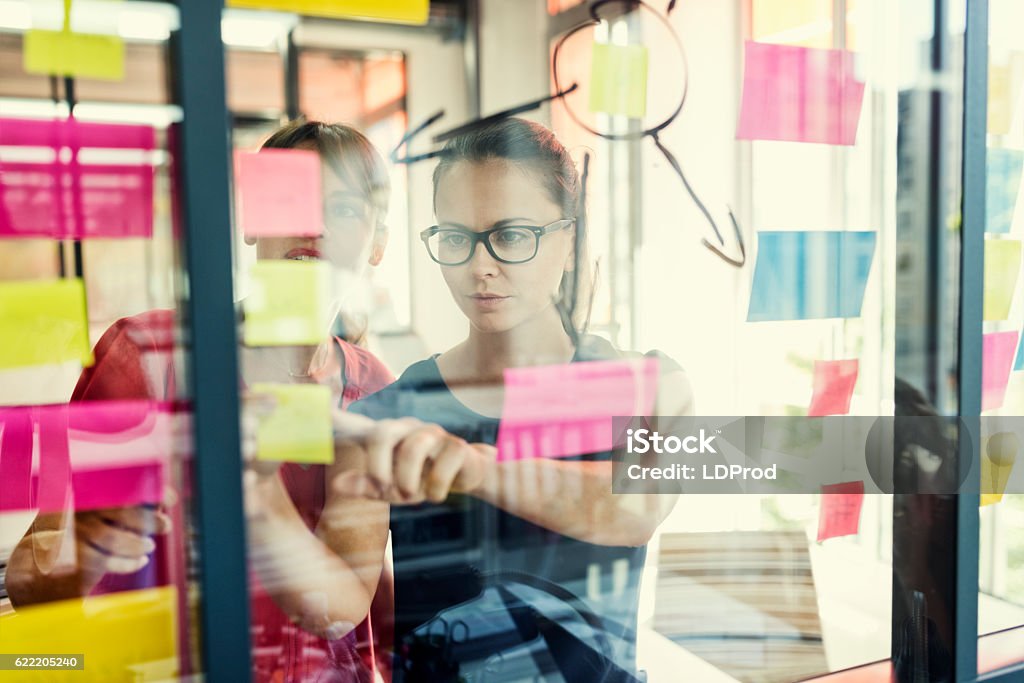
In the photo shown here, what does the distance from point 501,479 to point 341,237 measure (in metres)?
0.50

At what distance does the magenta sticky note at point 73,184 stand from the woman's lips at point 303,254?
21 cm

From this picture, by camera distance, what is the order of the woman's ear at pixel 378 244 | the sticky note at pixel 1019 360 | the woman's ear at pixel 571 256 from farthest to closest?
the sticky note at pixel 1019 360
the woman's ear at pixel 571 256
the woman's ear at pixel 378 244

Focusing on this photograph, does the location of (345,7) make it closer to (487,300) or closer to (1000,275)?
(487,300)

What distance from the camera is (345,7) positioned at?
1.10 metres

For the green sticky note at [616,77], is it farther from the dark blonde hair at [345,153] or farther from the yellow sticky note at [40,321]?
the yellow sticky note at [40,321]

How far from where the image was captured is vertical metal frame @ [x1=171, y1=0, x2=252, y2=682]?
99 cm

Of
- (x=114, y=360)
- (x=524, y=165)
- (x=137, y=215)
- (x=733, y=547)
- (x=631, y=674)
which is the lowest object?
(x=631, y=674)

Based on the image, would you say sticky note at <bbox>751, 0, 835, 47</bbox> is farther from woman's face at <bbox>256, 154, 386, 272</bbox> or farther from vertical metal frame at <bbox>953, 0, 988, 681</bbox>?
woman's face at <bbox>256, 154, 386, 272</bbox>

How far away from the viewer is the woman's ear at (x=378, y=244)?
135 centimetres

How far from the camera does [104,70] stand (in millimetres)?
1025

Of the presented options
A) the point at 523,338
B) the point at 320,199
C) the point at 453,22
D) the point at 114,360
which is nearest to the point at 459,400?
the point at 523,338

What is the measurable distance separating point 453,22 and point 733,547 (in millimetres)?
1669

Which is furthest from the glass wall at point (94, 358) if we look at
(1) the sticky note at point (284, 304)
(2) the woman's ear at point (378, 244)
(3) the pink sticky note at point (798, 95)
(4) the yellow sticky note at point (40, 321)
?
(3) the pink sticky note at point (798, 95)

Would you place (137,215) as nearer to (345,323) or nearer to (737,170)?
(345,323)
